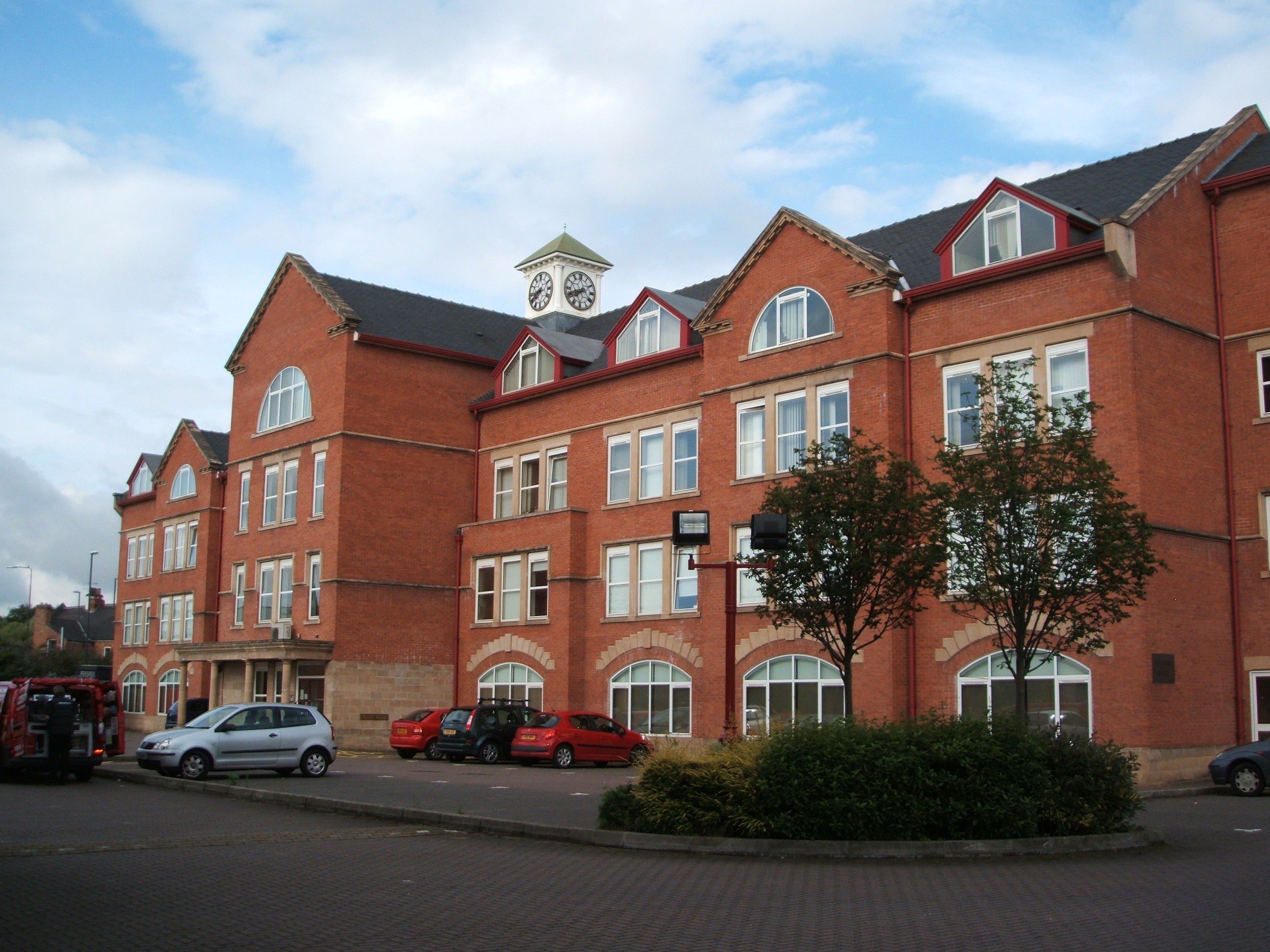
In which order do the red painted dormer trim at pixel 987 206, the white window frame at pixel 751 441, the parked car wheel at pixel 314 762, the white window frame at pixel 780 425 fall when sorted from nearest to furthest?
the parked car wheel at pixel 314 762
the red painted dormer trim at pixel 987 206
the white window frame at pixel 780 425
the white window frame at pixel 751 441

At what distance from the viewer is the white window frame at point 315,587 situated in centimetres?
4053

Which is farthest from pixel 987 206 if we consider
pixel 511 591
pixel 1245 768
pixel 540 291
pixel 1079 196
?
pixel 540 291

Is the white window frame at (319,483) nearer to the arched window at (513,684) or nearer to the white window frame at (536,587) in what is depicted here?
the white window frame at (536,587)

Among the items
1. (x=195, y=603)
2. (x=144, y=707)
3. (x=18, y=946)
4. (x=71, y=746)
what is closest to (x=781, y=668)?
(x=71, y=746)

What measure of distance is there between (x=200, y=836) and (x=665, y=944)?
26.4 feet

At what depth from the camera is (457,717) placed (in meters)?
32.9

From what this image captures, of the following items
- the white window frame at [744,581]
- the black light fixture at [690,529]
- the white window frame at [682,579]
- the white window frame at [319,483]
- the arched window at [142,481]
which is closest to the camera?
the black light fixture at [690,529]

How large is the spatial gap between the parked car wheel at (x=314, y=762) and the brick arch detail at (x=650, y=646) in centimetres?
1054

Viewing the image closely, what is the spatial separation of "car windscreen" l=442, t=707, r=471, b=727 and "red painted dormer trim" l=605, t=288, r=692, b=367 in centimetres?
1084

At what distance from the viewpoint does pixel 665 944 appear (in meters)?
9.14

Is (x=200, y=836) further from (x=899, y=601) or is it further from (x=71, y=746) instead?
(x=899, y=601)

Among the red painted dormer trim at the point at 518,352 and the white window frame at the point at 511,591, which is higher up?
the red painted dormer trim at the point at 518,352

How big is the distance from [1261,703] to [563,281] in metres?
35.0

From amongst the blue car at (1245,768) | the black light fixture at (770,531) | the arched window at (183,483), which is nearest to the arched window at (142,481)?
the arched window at (183,483)
